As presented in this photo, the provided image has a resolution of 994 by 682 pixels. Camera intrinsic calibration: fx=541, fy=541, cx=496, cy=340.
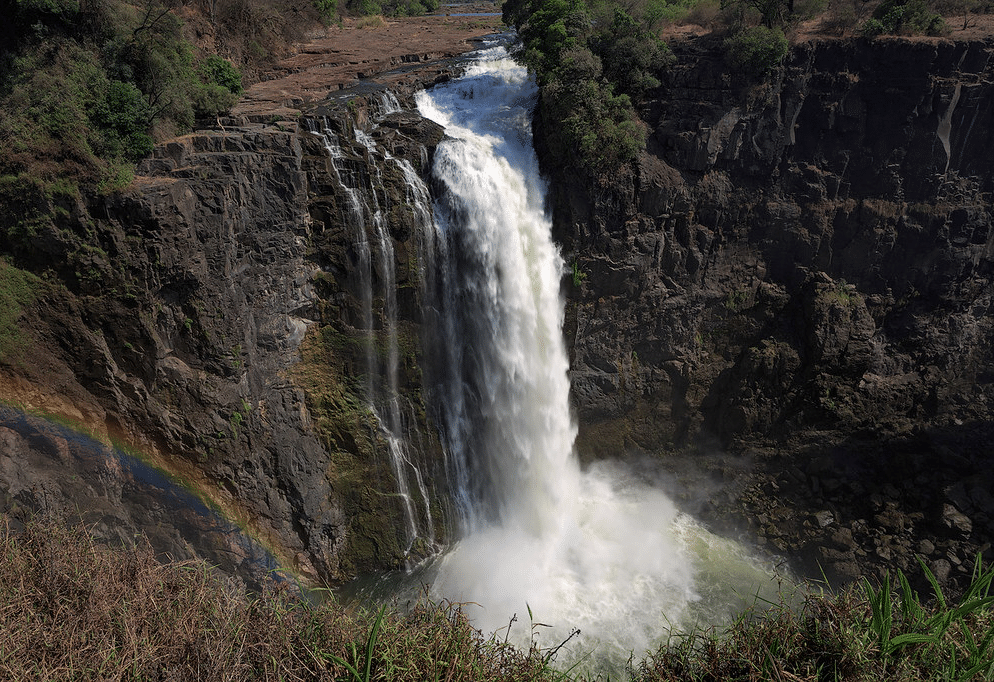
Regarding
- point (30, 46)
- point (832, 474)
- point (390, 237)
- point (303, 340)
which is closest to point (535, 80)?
point (390, 237)

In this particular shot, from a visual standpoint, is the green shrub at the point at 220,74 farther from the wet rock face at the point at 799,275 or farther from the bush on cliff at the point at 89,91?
the wet rock face at the point at 799,275

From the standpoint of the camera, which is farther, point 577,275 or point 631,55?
point 631,55

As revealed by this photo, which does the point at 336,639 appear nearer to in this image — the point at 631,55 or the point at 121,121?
the point at 121,121

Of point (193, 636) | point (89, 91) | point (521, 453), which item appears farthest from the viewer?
point (521, 453)

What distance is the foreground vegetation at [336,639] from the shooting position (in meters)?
4.58

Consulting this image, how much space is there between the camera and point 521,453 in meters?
16.4

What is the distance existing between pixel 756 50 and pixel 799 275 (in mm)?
7614

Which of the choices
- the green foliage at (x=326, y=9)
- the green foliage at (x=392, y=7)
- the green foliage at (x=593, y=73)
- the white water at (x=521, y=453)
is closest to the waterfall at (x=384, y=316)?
the white water at (x=521, y=453)

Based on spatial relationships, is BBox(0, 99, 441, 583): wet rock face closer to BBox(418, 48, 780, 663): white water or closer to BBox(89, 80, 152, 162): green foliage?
BBox(89, 80, 152, 162): green foliage

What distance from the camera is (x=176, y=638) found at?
4.98 metres

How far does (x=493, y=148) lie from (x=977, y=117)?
51.5ft

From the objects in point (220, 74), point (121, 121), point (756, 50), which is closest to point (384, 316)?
point (121, 121)

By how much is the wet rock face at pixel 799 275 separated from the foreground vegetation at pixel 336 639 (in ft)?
41.0

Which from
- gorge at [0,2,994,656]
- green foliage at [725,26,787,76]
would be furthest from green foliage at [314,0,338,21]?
green foliage at [725,26,787,76]
